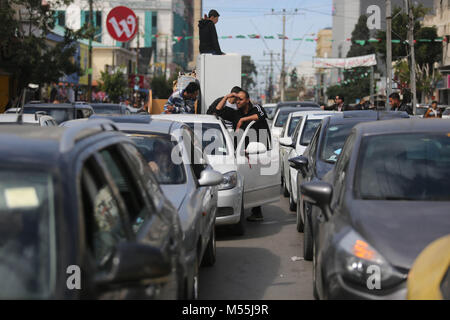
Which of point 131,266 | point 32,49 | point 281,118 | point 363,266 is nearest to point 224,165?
point 363,266

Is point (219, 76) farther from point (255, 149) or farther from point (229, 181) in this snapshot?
point (229, 181)

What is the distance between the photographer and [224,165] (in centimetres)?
1012

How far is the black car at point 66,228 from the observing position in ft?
9.89

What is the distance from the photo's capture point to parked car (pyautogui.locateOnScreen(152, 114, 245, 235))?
9.92 m

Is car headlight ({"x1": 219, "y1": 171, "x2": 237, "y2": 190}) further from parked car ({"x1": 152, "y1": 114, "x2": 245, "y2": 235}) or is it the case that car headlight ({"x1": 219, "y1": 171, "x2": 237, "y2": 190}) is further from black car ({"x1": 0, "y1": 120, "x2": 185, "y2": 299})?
black car ({"x1": 0, "y1": 120, "x2": 185, "y2": 299})

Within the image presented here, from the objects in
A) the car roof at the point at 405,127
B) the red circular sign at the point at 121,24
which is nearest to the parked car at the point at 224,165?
the car roof at the point at 405,127

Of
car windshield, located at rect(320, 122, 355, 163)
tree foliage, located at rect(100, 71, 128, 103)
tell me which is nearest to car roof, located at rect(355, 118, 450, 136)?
car windshield, located at rect(320, 122, 355, 163)

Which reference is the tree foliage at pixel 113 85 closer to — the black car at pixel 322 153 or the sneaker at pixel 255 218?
the sneaker at pixel 255 218

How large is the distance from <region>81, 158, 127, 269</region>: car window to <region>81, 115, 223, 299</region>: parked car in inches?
77.5

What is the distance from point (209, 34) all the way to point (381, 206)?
12.7 m

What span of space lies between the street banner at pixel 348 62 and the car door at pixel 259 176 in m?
57.6
